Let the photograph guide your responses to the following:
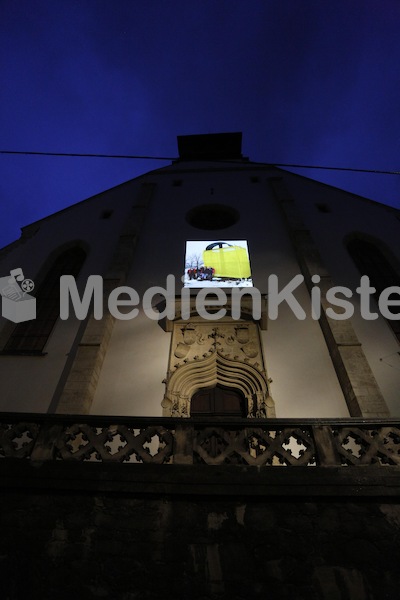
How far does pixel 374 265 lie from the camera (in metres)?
11.2

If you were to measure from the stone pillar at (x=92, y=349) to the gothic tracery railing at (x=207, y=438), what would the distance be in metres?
2.49

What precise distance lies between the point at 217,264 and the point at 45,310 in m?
5.36

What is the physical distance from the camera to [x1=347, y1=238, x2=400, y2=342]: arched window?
10.4m

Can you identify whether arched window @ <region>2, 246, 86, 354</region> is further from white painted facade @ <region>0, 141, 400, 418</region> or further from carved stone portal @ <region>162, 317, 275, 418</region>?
carved stone portal @ <region>162, 317, 275, 418</region>

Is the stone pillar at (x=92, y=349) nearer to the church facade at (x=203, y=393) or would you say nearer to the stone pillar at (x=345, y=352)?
the church facade at (x=203, y=393)

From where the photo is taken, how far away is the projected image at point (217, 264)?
989 centimetres

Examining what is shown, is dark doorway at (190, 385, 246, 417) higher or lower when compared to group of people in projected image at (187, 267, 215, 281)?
lower

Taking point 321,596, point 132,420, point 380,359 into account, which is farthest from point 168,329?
point 321,596

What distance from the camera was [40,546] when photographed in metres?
3.34

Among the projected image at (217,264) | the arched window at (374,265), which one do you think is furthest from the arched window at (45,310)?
the arched window at (374,265)

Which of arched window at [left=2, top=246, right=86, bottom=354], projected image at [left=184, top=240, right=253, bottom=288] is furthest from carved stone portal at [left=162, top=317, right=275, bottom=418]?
arched window at [left=2, top=246, right=86, bottom=354]

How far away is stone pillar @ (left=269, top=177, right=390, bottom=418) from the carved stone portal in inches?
64.9

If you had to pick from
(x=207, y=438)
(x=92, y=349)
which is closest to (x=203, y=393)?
(x=92, y=349)

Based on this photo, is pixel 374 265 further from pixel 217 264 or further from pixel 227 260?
pixel 217 264
